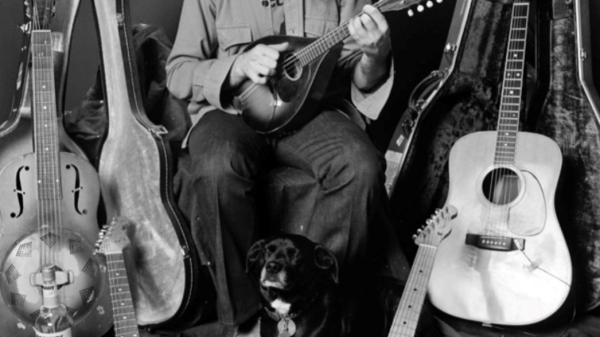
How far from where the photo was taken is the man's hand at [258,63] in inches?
80.3

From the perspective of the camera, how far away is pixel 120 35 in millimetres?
2031

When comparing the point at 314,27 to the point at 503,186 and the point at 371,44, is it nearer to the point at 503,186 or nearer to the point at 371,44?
the point at 371,44

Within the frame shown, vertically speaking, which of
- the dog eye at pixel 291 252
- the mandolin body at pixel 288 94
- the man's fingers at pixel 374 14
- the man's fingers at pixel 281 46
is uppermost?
the man's fingers at pixel 374 14

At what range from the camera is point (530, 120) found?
2.26 m

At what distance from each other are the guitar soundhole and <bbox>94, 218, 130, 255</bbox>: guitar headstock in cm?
97

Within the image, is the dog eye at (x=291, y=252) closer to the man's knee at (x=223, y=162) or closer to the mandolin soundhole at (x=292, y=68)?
the man's knee at (x=223, y=162)

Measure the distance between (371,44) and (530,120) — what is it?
557mm

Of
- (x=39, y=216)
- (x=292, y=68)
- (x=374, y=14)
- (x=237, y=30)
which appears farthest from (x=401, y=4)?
(x=39, y=216)

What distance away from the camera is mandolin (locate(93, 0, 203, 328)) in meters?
2.01

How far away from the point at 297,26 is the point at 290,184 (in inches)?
17.5

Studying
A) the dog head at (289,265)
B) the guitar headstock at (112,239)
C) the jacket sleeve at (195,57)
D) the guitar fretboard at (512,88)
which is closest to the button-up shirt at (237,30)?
the jacket sleeve at (195,57)

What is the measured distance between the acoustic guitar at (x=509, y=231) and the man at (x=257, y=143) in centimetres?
24

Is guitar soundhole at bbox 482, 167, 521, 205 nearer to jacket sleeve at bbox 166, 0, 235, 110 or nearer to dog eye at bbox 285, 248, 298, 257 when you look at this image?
dog eye at bbox 285, 248, 298, 257

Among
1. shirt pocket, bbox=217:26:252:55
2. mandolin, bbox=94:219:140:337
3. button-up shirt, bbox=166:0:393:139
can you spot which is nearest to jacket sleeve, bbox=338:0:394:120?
button-up shirt, bbox=166:0:393:139
